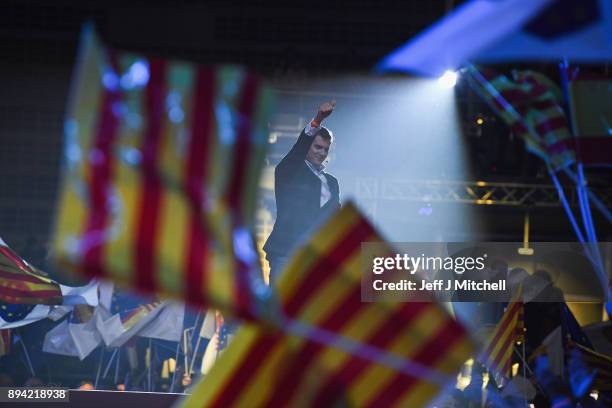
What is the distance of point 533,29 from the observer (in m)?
3.29

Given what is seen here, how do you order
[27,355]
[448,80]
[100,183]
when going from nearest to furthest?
[100,183] < [27,355] < [448,80]

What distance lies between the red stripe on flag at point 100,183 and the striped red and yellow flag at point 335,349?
1.60 feet

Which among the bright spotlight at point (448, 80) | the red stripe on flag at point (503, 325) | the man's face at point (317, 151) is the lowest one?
the red stripe on flag at point (503, 325)

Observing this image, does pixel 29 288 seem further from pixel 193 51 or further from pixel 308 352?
pixel 308 352

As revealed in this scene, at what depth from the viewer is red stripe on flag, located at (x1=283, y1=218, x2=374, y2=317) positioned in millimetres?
2324

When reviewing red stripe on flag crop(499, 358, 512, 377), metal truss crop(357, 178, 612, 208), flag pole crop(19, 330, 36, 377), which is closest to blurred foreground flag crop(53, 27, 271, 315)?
red stripe on flag crop(499, 358, 512, 377)

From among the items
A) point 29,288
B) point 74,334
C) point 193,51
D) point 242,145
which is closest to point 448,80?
point 193,51

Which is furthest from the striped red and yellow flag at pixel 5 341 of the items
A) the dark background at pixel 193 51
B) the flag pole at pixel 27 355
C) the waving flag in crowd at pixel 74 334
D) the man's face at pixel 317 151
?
the man's face at pixel 317 151

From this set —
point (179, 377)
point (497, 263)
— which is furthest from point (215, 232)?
point (497, 263)

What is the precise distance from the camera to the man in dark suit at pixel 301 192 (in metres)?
9.62

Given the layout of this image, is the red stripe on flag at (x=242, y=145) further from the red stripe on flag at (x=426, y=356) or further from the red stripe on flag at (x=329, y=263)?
the red stripe on flag at (x=426, y=356)

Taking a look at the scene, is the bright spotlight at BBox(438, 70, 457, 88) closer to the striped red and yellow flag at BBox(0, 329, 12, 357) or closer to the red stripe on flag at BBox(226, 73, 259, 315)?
the striped red and yellow flag at BBox(0, 329, 12, 357)

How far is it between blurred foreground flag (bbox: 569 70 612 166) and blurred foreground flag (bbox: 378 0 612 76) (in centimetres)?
498

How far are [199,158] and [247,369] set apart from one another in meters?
0.56
